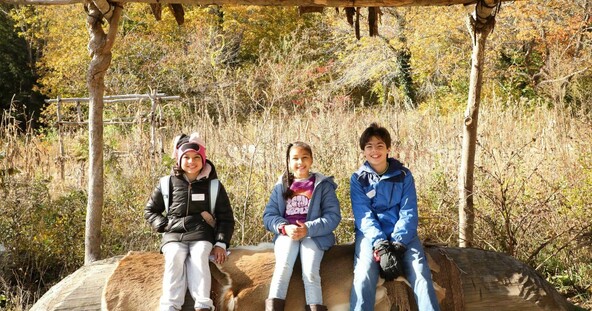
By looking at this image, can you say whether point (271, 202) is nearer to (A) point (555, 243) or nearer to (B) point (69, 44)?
(A) point (555, 243)

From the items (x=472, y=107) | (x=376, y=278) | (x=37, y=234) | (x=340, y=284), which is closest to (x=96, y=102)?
(x=37, y=234)

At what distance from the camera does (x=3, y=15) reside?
803 inches

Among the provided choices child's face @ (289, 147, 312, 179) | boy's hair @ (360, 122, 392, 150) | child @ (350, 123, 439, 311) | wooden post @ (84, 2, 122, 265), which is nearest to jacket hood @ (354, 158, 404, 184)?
child @ (350, 123, 439, 311)

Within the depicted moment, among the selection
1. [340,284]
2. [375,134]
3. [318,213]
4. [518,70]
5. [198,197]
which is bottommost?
[340,284]

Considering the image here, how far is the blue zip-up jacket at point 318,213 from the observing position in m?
3.60

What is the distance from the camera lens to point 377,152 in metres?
3.79

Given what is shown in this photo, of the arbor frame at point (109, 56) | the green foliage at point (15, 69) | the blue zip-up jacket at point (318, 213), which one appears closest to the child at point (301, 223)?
the blue zip-up jacket at point (318, 213)

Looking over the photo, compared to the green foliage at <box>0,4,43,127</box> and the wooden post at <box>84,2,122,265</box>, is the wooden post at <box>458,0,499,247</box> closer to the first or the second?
the wooden post at <box>84,2,122,265</box>

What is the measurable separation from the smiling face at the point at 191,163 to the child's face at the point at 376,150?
43.9 inches

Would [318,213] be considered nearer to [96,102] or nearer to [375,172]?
[375,172]

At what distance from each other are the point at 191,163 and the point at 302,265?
96 centimetres

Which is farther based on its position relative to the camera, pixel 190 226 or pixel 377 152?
pixel 377 152

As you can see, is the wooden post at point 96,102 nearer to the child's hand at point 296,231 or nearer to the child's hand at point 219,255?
the child's hand at point 219,255

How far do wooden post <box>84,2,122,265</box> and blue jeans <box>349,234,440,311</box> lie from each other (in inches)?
81.0
